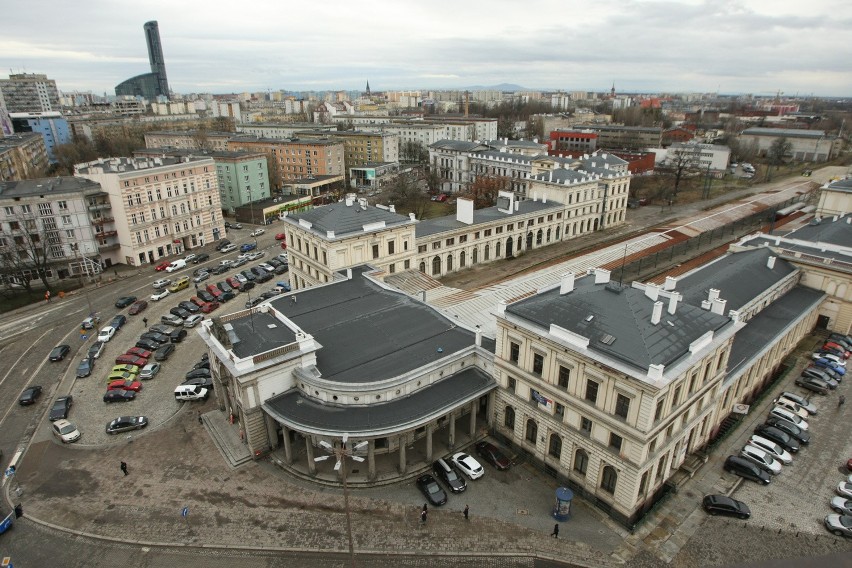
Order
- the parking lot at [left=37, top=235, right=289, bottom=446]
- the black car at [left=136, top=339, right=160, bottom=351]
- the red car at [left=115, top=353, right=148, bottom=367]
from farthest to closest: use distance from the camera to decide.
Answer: the black car at [left=136, top=339, right=160, bottom=351]
the red car at [left=115, top=353, right=148, bottom=367]
the parking lot at [left=37, top=235, right=289, bottom=446]

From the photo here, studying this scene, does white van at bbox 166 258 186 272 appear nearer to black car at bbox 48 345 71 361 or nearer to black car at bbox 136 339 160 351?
black car at bbox 48 345 71 361

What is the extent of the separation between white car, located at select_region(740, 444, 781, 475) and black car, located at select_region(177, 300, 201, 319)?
59.6 meters

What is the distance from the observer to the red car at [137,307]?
61.7 meters

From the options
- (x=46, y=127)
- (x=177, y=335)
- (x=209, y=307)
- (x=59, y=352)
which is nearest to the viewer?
(x=59, y=352)

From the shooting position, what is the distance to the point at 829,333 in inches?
2138

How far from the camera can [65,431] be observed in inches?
1574

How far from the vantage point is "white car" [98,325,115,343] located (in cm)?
5512

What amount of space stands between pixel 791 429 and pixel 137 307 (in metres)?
71.0

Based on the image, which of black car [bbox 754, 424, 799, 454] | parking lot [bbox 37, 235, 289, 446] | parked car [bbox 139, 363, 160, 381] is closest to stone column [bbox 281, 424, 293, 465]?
parking lot [bbox 37, 235, 289, 446]

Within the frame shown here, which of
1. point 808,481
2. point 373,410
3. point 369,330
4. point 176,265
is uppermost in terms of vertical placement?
point 369,330

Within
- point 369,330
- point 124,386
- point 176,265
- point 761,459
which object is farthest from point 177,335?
point 761,459

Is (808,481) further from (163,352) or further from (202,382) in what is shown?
(163,352)

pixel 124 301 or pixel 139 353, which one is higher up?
pixel 124 301

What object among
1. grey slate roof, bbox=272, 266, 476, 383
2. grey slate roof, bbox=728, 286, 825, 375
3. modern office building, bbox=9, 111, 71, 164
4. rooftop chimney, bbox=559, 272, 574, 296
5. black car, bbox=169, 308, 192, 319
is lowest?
black car, bbox=169, 308, 192, 319
